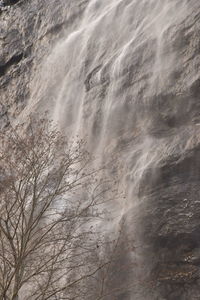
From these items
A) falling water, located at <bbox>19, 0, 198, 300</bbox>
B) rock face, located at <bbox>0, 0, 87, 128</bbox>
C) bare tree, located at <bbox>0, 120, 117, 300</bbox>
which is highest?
rock face, located at <bbox>0, 0, 87, 128</bbox>

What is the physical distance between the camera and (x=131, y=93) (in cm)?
1600

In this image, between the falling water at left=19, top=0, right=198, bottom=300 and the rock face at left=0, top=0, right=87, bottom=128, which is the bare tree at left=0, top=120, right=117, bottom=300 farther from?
the rock face at left=0, top=0, right=87, bottom=128

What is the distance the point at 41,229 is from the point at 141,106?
5539 mm

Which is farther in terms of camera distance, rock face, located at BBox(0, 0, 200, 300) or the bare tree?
rock face, located at BBox(0, 0, 200, 300)

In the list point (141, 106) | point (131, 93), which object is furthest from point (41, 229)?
point (131, 93)

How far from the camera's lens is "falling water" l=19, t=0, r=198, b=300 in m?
13.7

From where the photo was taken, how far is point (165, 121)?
14688mm

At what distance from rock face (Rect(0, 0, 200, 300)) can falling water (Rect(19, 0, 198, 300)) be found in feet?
0.11

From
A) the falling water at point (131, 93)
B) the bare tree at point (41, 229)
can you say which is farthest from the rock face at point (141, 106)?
the bare tree at point (41, 229)

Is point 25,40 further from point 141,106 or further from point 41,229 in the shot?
point 41,229

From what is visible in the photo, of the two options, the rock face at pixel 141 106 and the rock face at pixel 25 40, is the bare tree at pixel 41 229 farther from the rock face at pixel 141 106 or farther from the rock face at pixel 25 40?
the rock face at pixel 25 40

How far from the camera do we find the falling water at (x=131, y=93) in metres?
13.7

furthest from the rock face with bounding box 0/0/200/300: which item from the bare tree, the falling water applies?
the bare tree

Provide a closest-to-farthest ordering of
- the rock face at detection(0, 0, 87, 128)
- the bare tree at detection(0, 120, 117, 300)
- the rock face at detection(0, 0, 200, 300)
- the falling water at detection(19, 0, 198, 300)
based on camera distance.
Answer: the bare tree at detection(0, 120, 117, 300) → the rock face at detection(0, 0, 200, 300) → the falling water at detection(19, 0, 198, 300) → the rock face at detection(0, 0, 87, 128)
